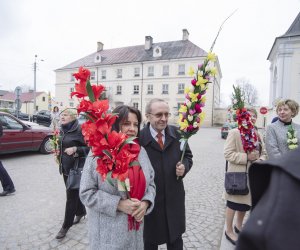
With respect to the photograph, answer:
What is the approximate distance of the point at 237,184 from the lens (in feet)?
10.5

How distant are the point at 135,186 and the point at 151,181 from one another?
12.4 inches

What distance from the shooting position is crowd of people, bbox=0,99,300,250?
1.80 meters

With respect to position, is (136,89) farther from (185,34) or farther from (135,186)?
(135,186)

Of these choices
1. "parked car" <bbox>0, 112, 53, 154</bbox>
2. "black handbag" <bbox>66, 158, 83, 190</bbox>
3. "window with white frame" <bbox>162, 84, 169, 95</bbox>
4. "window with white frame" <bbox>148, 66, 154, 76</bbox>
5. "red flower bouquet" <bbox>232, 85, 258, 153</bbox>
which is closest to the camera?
"red flower bouquet" <bbox>232, 85, 258, 153</bbox>

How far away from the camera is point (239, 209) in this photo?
10.7ft

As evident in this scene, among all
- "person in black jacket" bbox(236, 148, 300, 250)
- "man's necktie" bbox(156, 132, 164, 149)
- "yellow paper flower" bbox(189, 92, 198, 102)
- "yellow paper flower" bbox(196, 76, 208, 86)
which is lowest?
"man's necktie" bbox(156, 132, 164, 149)

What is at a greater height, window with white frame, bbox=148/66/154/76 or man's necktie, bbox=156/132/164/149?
window with white frame, bbox=148/66/154/76

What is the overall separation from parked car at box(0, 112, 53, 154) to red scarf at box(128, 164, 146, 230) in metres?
8.04

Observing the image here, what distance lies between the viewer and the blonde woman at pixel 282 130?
3287 mm

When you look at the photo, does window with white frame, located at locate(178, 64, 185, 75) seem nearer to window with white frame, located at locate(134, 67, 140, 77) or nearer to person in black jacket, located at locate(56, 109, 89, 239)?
window with white frame, located at locate(134, 67, 140, 77)

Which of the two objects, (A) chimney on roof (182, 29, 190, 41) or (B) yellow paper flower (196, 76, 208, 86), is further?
(A) chimney on roof (182, 29, 190, 41)

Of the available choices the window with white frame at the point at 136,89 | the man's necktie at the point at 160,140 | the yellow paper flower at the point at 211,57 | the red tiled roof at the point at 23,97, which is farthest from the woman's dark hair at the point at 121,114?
the red tiled roof at the point at 23,97

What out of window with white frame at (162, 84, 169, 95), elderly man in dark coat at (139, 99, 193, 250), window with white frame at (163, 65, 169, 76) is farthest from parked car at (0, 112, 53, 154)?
window with white frame at (163, 65, 169, 76)

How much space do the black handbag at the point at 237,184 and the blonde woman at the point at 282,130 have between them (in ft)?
1.67
